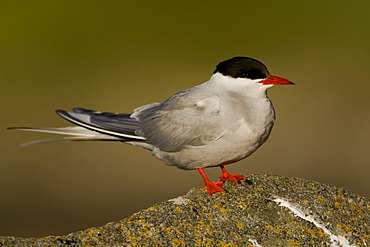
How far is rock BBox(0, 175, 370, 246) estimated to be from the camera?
3.25 m

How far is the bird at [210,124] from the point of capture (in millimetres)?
→ 4496

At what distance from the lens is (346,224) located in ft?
11.7

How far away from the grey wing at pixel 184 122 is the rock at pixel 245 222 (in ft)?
2.31

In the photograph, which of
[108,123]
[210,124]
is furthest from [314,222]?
[108,123]

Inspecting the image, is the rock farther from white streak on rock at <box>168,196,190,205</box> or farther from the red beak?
the red beak

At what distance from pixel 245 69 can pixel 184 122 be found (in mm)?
693

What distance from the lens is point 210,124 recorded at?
461 cm

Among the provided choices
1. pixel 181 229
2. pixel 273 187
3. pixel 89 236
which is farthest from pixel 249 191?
pixel 89 236

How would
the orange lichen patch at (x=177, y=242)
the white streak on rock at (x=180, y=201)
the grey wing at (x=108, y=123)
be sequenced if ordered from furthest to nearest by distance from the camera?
1. the grey wing at (x=108, y=123)
2. the white streak on rock at (x=180, y=201)
3. the orange lichen patch at (x=177, y=242)

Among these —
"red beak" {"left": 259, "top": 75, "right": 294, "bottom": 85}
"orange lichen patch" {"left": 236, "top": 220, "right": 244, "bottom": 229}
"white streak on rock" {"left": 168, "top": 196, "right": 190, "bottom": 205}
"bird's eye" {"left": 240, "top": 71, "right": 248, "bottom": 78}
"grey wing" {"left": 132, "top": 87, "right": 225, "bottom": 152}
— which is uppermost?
"bird's eye" {"left": 240, "top": 71, "right": 248, "bottom": 78}

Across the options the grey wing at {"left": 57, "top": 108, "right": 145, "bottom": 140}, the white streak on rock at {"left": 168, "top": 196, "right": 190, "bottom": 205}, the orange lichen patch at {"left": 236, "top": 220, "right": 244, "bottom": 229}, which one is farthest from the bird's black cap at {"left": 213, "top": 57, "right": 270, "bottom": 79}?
the orange lichen patch at {"left": 236, "top": 220, "right": 244, "bottom": 229}

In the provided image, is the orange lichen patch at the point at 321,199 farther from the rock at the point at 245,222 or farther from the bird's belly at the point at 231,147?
the bird's belly at the point at 231,147

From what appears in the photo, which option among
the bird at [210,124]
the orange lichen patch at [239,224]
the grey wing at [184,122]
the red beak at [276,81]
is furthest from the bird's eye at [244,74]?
the orange lichen patch at [239,224]

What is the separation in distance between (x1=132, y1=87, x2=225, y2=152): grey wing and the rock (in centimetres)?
70
